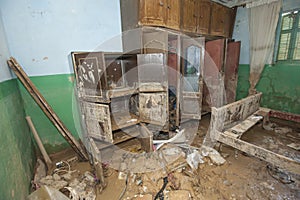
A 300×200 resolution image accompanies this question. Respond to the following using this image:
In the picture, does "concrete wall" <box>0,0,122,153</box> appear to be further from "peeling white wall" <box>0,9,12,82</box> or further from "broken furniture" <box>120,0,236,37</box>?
"broken furniture" <box>120,0,236,37</box>

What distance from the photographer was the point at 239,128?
1.97m

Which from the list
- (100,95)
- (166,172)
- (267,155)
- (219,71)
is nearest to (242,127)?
(267,155)

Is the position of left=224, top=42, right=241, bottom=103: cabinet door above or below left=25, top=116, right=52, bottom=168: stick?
above

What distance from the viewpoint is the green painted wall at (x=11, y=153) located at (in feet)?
3.55

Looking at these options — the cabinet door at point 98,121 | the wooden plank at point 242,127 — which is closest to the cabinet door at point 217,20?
the wooden plank at point 242,127

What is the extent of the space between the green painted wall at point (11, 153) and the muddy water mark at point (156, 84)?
27.2 inches

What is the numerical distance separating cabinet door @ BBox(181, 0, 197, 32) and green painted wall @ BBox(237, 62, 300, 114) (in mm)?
1804

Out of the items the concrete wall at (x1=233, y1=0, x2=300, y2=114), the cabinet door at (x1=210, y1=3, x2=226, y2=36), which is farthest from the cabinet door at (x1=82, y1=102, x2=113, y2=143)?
the concrete wall at (x1=233, y1=0, x2=300, y2=114)

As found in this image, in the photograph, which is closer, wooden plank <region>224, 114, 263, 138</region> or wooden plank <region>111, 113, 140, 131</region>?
wooden plank <region>224, 114, 263, 138</region>

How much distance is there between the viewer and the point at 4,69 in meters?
1.47

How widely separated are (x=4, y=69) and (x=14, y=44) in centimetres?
52

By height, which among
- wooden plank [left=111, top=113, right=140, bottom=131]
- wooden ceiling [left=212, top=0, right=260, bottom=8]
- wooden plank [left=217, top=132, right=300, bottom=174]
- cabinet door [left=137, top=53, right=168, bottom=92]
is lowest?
wooden plank [left=217, top=132, right=300, bottom=174]

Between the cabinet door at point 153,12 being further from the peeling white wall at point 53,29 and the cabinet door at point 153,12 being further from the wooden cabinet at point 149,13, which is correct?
the peeling white wall at point 53,29

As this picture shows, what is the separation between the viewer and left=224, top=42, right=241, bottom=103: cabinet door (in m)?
2.97
